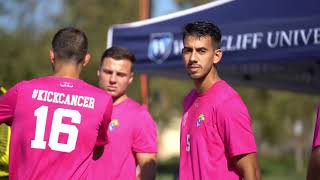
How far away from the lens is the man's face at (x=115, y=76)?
5.66 metres

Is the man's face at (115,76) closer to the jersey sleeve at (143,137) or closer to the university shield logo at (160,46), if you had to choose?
the jersey sleeve at (143,137)

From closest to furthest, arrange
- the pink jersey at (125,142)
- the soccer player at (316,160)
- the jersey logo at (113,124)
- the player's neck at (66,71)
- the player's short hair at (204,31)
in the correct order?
1. the soccer player at (316,160)
2. the player's neck at (66,71)
3. the player's short hair at (204,31)
4. the pink jersey at (125,142)
5. the jersey logo at (113,124)

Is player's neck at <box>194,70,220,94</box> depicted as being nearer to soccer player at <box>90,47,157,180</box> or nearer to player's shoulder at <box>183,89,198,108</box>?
player's shoulder at <box>183,89,198,108</box>

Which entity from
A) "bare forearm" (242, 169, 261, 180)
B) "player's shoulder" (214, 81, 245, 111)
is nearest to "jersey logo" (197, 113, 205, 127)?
"player's shoulder" (214, 81, 245, 111)

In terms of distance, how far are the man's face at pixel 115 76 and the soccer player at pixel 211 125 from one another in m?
1.07

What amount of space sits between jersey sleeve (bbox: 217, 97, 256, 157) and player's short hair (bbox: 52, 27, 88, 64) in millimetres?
896

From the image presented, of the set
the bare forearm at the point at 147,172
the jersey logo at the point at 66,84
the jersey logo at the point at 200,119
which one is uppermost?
the jersey logo at the point at 66,84

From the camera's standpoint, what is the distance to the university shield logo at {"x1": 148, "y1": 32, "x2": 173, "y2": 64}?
25.4 feet

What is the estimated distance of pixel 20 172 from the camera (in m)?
4.30

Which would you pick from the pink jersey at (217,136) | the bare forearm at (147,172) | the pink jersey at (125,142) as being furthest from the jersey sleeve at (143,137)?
the pink jersey at (217,136)

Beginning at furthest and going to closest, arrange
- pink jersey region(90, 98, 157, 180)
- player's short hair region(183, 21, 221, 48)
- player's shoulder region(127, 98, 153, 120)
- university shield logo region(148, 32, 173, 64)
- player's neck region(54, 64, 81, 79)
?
university shield logo region(148, 32, 173, 64) → player's shoulder region(127, 98, 153, 120) → pink jersey region(90, 98, 157, 180) → player's short hair region(183, 21, 221, 48) → player's neck region(54, 64, 81, 79)

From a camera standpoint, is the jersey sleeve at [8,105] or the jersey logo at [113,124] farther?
the jersey logo at [113,124]

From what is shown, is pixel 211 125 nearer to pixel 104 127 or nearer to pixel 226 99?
pixel 226 99

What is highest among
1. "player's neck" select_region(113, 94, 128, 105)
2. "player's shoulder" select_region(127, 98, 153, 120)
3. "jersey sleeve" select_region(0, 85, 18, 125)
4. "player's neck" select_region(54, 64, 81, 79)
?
"player's neck" select_region(54, 64, 81, 79)
